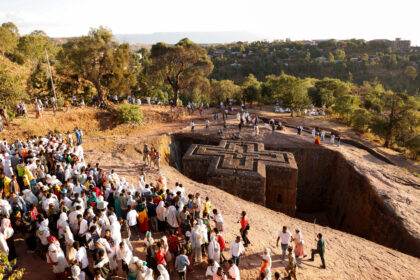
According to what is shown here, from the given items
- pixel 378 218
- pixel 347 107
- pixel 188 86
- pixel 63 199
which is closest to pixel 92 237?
pixel 63 199

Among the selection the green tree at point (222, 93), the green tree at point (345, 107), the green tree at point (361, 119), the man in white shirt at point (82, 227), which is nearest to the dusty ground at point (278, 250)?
the man in white shirt at point (82, 227)

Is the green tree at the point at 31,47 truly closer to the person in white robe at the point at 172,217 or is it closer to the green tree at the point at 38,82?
the green tree at the point at 38,82

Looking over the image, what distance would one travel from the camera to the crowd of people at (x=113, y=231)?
6.36 meters

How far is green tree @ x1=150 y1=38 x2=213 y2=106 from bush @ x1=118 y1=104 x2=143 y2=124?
7206mm

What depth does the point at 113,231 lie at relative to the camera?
22.8ft

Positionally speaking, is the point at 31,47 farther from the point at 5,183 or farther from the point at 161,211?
the point at 161,211

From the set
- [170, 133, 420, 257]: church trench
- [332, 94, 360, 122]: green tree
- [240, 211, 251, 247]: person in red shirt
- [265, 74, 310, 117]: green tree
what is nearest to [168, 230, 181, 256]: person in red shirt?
[240, 211, 251, 247]: person in red shirt

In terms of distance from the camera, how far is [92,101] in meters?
28.4

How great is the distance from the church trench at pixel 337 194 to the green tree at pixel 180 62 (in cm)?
1040

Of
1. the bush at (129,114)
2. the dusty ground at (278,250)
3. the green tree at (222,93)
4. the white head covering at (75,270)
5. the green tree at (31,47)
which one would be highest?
the green tree at (31,47)

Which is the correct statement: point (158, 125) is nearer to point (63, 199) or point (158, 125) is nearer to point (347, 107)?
point (63, 199)

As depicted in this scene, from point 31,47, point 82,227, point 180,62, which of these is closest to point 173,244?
point 82,227

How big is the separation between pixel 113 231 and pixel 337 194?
17947 mm

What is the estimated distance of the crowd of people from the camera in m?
6.36
